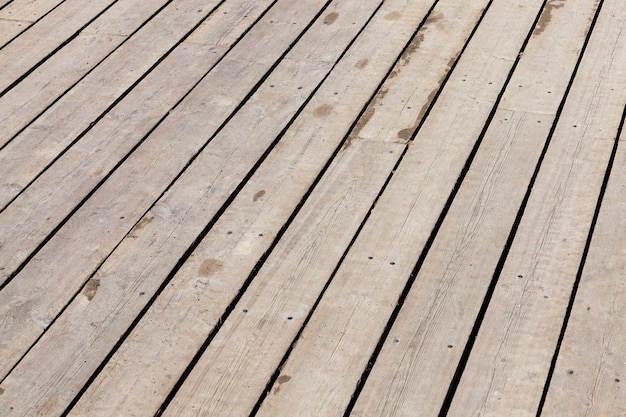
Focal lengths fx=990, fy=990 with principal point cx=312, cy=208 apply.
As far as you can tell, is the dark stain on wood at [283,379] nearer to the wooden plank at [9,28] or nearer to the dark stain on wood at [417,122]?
the dark stain on wood at [417,122]

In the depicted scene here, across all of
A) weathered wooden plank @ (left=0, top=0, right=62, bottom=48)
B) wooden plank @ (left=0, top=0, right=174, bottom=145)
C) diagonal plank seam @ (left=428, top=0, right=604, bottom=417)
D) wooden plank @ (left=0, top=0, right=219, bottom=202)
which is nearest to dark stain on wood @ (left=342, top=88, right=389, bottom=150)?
diagonal plank seam @ (left=428, top=0, right=604, bottom=417)

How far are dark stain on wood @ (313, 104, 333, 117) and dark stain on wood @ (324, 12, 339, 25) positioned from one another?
554mm

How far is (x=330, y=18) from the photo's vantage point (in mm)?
3299

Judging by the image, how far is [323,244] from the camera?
2285 mm

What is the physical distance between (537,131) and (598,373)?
2.94 ft

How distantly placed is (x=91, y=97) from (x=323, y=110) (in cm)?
71

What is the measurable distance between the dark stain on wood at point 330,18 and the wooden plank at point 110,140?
0.24 meters

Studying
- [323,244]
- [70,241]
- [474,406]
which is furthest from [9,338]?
[474,406]

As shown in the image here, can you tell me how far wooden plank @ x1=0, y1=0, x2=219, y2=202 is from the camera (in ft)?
8.80

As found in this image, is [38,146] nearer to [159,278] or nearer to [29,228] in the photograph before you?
[29,228]

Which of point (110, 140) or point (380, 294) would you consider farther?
point (110, 140)

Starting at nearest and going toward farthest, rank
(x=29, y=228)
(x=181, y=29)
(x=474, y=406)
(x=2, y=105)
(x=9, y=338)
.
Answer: (x=474, y=406) → (x=9, y=338) → (x=29, y=228) → (x=2, y=105) → (x=181, y=29)

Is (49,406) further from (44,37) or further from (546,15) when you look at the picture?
(546,15)

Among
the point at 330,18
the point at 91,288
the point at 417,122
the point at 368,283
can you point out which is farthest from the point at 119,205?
the point at 330,18
